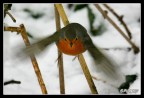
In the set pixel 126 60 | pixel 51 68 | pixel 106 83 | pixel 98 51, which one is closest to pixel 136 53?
pixel 126 60

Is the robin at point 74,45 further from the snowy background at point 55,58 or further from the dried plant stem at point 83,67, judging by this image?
the snowy background at point 55,58

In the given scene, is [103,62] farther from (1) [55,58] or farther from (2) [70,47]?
(1) [55,58]

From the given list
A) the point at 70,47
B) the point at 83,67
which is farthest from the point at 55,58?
the point at 70,47

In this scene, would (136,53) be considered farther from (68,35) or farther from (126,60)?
(68,35)

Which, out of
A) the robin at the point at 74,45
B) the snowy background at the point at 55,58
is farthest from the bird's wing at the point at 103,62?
the snowy background at the point at 55,58

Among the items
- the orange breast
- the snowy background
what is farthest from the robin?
the snowy background
